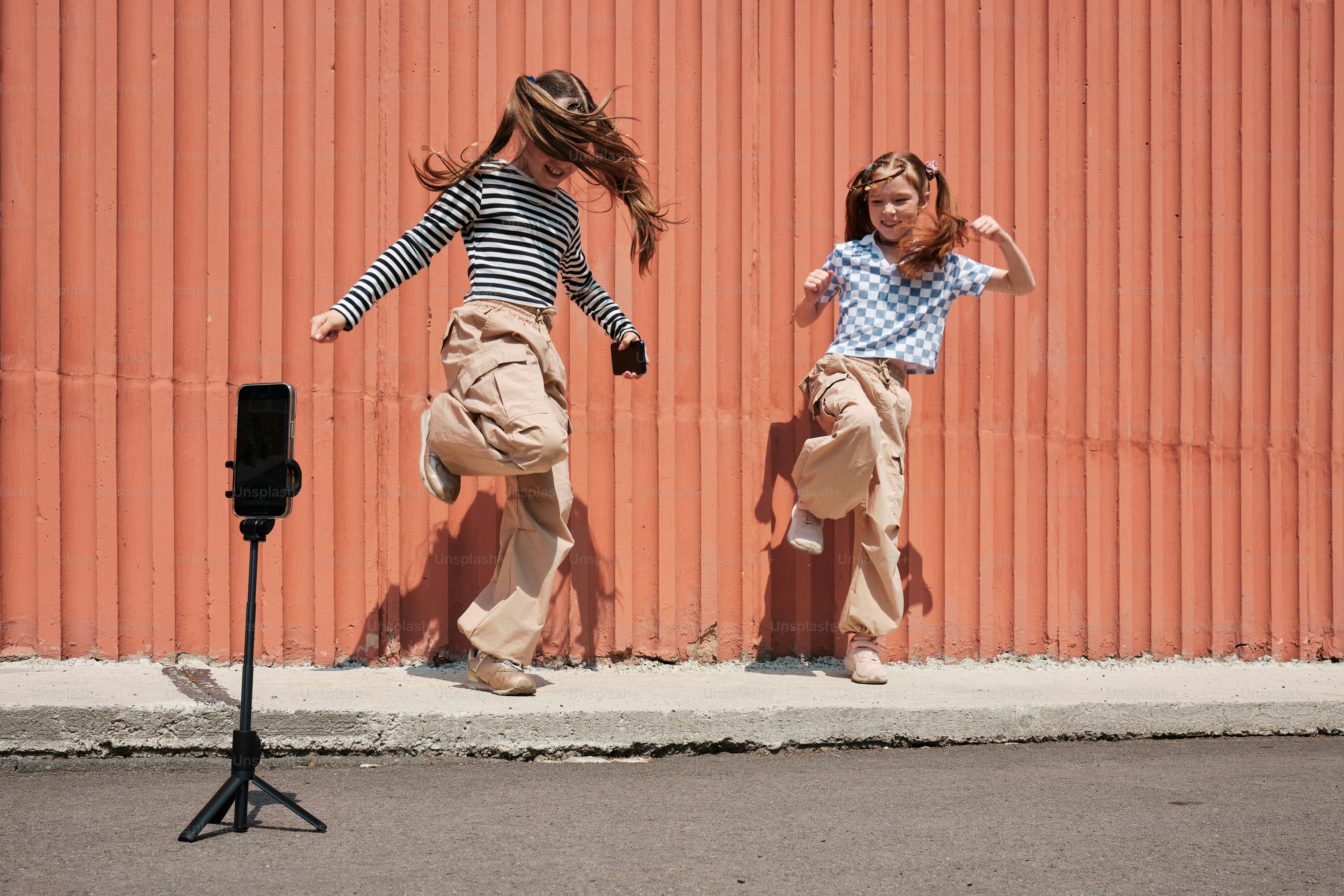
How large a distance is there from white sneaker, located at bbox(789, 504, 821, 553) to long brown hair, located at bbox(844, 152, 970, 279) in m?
0.90

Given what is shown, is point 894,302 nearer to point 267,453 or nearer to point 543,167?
point 543,167

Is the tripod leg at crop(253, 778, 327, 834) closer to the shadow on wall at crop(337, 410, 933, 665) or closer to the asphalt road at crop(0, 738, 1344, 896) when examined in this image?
the asphalt road at crop(0, 738, 1344, 896)

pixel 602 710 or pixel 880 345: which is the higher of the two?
pixel 880 345

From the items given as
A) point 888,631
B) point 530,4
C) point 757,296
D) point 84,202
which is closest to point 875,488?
point 888,631

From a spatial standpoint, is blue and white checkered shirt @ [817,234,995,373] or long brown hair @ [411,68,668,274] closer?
long brown hair @ [411,68,668,274]

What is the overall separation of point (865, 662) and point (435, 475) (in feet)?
5.12

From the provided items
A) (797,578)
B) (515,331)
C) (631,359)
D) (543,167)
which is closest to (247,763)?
(515,331)

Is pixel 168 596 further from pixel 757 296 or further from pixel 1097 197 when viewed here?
pixel 1097 197

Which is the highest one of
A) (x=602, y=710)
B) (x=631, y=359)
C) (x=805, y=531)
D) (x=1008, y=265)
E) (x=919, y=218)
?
(x=919, y=218)

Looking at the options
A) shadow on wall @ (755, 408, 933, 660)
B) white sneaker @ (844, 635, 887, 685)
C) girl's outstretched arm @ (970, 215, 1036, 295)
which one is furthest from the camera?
shadow on wall @ (755, 408, 933, 660)

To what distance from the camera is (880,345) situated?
3791mm

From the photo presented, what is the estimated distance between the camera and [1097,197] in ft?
14.2

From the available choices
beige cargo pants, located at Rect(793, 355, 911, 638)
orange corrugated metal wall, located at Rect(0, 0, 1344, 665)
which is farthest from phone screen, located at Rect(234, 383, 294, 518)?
beige cargo pants, located at Rect(793, 355, 911, 638)

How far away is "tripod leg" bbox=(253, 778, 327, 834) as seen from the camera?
7.87 ft
